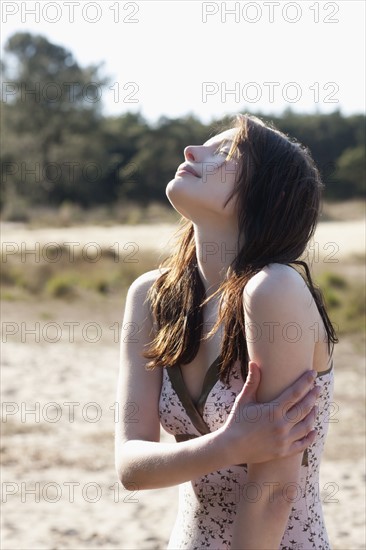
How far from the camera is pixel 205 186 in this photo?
1.47m

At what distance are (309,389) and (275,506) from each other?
0.64 ft

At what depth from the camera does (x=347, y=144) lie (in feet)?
92.5

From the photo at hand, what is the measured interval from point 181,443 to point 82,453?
13.7 ft

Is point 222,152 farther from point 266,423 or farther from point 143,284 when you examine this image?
point 266,423

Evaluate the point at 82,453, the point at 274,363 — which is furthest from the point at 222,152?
the point at 82,453

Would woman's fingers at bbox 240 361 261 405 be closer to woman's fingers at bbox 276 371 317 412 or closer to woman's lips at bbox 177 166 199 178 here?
woman's fingers at bbox 276 371 317 412

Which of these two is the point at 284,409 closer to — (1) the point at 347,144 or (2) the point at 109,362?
(2) the point at 109,362

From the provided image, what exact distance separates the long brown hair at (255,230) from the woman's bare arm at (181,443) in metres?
0.06

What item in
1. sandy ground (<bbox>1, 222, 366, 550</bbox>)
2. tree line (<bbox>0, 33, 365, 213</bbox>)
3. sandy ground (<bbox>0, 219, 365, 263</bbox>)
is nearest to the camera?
sandy ground (<bbox>1, 222, 366, 550</bbox>)

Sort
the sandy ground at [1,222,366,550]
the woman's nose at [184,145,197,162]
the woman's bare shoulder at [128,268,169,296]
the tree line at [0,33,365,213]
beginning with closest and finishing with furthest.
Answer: the woman's nose at [184,145,197,162]
the woman's bare shoulder at [128,268,169,296]
the sandy ground at [1,222,366,550]
the tree line at [0,33,365,213]

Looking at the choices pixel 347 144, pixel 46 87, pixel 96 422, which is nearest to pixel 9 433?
pixel 96 422

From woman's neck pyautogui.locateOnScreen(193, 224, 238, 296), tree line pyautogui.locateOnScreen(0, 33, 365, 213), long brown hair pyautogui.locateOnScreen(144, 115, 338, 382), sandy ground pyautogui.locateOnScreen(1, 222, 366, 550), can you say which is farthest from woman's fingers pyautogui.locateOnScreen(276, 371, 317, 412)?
tree line pyautogui.locateOnScreen(0, 33, 365, 213)

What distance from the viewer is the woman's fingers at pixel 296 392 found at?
4.29ft

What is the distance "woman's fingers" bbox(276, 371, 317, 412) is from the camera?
1307 mm
